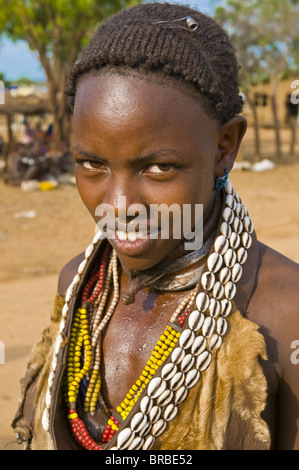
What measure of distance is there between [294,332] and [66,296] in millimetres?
751

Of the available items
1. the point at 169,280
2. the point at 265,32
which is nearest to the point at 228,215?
the point at 169,280

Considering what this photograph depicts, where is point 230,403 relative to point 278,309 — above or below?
below

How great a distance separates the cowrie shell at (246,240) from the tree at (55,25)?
13.0 metres

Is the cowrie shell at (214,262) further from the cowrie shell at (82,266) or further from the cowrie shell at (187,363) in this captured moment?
the cowrie shell at (82,266)

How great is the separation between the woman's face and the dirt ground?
1624 millimetres

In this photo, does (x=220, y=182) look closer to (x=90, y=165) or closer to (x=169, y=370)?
(x=90, y=165)

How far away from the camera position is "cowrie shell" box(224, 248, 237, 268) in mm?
1445

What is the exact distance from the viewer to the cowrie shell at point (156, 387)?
1.40 metres

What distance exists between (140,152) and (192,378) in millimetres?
640

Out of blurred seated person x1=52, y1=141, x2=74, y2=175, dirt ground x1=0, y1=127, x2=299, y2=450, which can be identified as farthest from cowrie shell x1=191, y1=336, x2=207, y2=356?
blurred seated person x1=52, y1=141, x2=74, y2=175

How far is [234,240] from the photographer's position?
1.47 metres

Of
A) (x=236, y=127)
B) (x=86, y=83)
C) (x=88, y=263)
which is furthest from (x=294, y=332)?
(x=86, y=83)

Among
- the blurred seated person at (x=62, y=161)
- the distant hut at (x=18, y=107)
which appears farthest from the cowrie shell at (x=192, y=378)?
the distant hut at (x=18, y=107)

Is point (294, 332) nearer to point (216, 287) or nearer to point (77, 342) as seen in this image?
point (216, 287)
